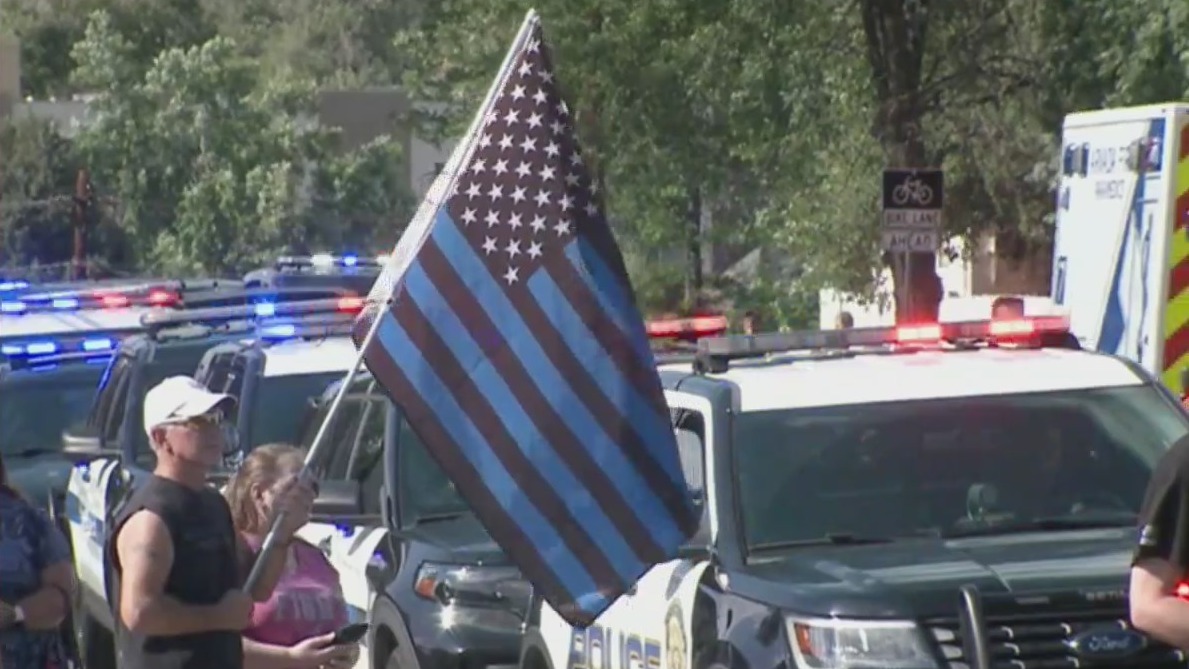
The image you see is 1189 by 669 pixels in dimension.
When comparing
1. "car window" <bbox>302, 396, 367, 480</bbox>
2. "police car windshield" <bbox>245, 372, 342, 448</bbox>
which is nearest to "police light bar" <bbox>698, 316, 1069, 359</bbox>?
"car window" <bbox>302, 396, 367, 480</bbox>

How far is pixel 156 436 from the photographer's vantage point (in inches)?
263

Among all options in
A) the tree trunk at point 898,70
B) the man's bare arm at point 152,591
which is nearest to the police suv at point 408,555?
the man's bare arm at point 152,591

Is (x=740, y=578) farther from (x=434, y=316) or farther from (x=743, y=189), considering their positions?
(x=743, y=189)

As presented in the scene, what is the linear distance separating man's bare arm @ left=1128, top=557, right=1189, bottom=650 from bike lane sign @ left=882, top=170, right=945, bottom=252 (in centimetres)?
1240

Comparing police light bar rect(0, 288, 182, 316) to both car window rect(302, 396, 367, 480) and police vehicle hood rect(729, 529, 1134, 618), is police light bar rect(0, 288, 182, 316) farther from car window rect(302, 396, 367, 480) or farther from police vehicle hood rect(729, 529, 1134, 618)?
police vehicle hood rect(729, 529, 1134, 618)

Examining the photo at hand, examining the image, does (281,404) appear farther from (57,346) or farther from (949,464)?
A: (949,464)

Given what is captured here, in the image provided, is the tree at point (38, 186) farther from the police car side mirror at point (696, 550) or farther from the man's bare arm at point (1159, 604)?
the man's bare arm at point (1159, 604)

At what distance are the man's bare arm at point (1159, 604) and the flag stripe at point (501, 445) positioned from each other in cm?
130

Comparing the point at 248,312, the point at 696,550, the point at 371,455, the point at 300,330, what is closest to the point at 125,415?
the point at 248,312

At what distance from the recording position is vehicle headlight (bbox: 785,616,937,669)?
7.03 meters

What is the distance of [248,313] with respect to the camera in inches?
619

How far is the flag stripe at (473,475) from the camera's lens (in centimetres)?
632

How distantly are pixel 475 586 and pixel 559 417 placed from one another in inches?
152

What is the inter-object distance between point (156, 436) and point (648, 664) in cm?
209
